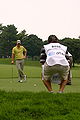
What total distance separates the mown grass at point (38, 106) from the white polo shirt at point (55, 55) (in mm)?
760

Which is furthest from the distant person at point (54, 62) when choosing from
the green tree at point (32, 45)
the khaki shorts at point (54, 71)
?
the green tree at point (32, 45)

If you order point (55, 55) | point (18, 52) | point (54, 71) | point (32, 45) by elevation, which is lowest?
point (54, 71)

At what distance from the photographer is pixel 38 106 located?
20.9 feet

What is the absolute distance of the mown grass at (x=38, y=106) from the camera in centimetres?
574

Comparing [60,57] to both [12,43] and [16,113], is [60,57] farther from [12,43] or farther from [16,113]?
[12,43]

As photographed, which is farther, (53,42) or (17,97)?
(53,42)

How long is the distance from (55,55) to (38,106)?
6.01 ft

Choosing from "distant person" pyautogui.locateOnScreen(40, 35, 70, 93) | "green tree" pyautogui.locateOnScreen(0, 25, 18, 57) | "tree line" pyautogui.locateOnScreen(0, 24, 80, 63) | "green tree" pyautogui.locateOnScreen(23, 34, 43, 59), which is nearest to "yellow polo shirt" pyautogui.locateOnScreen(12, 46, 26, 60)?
"distant person" pyautogui.locateOnScreen(40, 35, 70, 93)

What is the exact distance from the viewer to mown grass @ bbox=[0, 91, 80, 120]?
574 cm

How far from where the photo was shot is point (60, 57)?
7.89 metres

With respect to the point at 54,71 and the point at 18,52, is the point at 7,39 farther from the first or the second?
the point at 54,71

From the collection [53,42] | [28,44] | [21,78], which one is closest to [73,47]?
[28,44]

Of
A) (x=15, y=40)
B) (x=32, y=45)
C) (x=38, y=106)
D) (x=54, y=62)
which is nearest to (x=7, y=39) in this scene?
(x=15, y=40)

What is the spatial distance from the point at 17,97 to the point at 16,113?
57.3 inches
